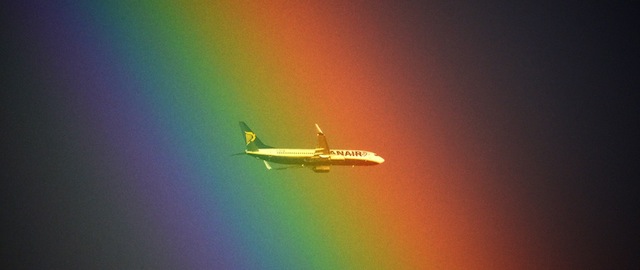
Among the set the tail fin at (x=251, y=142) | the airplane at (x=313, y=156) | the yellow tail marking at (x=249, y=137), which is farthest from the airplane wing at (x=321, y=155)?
the yellow tail marking at (x=249, y=137)

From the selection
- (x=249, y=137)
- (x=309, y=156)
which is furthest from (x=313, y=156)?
(x=249, y=137)

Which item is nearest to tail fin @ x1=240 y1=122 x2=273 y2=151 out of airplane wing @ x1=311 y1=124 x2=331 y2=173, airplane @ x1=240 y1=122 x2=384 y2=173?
airplane @ x1=240 y1=122 x2=384 y2=173

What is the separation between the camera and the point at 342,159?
1944cm

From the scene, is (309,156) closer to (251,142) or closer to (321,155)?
(321,155)

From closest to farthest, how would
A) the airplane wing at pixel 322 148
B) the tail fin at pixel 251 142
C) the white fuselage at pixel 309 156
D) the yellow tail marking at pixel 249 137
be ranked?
1. the airplane wing at pixel 322 148
2. the white fuselage at pixel 309 156
3. the tail fin at pixel 251 142
4. the yellow tail marking at pixel 249 137

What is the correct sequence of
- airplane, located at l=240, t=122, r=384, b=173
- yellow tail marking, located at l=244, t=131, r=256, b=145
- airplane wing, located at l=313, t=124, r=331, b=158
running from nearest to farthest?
airplane wing, located at l=313, t=124, r=331, b=158 < airplane, located at l=240, t=122, r=384, b=173 < yellow tail marking, located at l=244, t=131, r=256, b=145

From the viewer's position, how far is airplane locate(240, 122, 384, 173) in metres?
19.0

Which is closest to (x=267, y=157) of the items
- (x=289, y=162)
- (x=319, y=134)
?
(x=289, y=162)

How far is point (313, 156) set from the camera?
19.1 metres

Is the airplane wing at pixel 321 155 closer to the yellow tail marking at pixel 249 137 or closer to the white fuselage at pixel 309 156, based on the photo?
the white fuselage at pixel 309 156

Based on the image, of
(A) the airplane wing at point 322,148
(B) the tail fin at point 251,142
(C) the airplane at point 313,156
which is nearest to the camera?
(A) the airplane wing at point 322,148

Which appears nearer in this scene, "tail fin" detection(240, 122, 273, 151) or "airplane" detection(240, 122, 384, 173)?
"airplane" detection(240, 122, 384, 173)

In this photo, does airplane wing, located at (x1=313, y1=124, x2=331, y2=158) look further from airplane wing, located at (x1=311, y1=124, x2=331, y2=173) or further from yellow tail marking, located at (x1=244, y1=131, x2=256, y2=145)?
yellow tail marking, located at (x1=244, y1=131, x2=256, y2=145)

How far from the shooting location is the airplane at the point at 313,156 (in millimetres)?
18984
